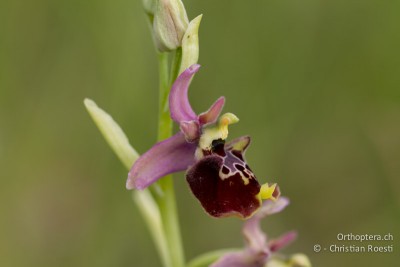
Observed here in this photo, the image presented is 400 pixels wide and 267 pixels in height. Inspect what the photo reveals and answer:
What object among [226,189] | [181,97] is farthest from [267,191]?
[181,97]

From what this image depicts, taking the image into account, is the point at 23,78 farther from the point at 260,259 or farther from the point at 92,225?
the point at 260,259

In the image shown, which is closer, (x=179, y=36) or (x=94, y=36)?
(x=179, y=36)

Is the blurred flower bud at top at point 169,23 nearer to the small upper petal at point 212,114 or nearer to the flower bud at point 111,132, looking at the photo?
the small upper petal at point 212,114

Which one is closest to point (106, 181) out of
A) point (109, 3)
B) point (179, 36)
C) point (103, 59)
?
point (103, 59)

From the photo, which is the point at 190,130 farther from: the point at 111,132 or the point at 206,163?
the point at 111,132

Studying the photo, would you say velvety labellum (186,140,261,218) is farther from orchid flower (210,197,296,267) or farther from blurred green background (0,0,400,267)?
blurred green background (0,0,400,267)

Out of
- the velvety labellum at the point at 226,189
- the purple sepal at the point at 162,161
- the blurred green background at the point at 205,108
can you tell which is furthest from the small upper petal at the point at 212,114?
the blurred green background at the point at 205,108
